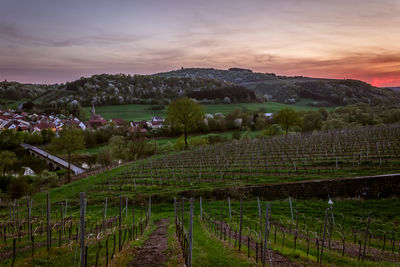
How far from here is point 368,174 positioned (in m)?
24.2

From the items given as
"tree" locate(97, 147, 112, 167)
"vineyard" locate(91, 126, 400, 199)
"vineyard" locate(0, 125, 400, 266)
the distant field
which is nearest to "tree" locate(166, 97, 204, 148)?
"tree" locate(97, 147, 112, 167)

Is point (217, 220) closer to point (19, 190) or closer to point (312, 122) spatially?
point (19, 190)

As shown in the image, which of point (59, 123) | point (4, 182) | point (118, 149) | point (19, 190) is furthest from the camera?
point (59, 123)

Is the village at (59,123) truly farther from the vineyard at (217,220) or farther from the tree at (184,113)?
the vineyard at (217,220)

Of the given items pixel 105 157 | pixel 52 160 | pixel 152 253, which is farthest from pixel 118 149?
pixel 152 253

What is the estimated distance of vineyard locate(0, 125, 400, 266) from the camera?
961cm

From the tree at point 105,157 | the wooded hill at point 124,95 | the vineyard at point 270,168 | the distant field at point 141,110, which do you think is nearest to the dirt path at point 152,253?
the vineyard at point 270,168

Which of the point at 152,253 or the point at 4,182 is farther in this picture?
the point at 4,182

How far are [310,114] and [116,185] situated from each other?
6839 centimetres

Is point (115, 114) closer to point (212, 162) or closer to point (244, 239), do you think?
point (212, 162)

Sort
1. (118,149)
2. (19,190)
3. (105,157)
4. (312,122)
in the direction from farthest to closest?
(312,122) < (118,149) < (105,157) < (19,190)

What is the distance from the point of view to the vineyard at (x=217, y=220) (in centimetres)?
961

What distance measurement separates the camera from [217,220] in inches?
738

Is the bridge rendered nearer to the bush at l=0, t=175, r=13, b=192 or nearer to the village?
the bush at l=0, t=175, r=13, b=192
